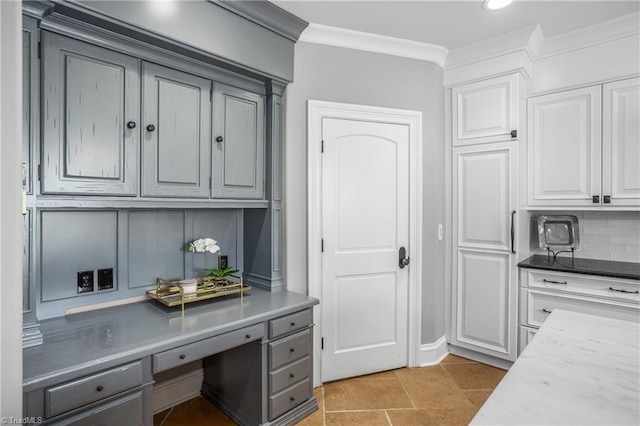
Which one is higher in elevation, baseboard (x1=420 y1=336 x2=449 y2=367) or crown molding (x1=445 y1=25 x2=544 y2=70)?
crown molding (x1=445 y1=25 x2=544 y2=70)

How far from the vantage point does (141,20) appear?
1.75 m

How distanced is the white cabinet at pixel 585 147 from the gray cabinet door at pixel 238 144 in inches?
87.9

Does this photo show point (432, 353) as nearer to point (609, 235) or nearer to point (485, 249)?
point (485, 249)

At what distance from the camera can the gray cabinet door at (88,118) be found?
1606 millimetres

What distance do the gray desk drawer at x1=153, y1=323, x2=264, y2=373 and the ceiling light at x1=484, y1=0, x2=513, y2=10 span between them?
2443 mm

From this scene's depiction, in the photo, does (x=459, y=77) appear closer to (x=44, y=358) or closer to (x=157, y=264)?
(x=157, y=264)

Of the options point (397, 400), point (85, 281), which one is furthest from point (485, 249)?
point (85, 281)

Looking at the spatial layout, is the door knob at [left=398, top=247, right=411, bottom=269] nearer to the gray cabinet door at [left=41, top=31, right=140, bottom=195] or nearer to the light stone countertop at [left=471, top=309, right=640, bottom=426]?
the light stone countertop at [left=471, top=309, right=640, bottom=426]

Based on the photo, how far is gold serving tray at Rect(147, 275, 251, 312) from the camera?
2.03m

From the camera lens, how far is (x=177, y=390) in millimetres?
2393

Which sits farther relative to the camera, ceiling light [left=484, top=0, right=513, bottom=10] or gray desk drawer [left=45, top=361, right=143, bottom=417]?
ceiling light [left=484, top=0, right=513, bottom=10]

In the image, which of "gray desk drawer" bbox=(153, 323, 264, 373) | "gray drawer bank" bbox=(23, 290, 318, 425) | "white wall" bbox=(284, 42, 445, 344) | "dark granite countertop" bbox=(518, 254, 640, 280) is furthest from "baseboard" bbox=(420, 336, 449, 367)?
"gray desk drawer" bbox=(153, 323, 264, 373)

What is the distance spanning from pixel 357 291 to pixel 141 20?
2.22m

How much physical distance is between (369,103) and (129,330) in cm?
223
